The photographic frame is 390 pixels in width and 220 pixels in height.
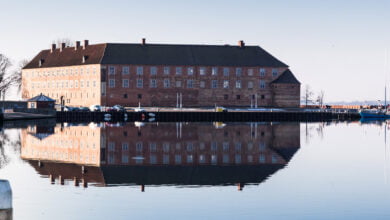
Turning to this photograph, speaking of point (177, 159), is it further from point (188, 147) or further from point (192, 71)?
point (192, 71)

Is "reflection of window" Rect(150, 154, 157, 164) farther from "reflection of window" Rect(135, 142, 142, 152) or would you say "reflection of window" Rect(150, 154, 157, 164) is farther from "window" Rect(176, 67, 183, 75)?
"window" Rect(176, 67, 183, 75)

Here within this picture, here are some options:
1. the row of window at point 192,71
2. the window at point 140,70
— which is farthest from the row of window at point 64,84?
the window at point 140,70

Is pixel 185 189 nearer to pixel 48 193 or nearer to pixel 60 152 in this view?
pixel 48 193

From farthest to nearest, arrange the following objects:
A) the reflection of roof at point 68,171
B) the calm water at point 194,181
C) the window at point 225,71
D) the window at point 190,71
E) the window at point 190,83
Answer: the window at point 225,71, the window at point 190,71, the window at point 190,83, the reflection of roof at point 68,171, the calm water at point 194,181

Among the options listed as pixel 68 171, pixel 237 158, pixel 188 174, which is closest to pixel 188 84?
pixel 237 158

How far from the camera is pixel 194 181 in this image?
24906 mm

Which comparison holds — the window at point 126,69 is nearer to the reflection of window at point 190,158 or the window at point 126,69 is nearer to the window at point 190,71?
the window at point 190,71

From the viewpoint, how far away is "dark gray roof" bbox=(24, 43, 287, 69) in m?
122

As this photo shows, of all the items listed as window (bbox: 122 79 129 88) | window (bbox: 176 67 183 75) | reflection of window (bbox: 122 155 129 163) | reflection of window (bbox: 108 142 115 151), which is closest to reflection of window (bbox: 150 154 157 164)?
reflection of window (bbox: 122 155 129 163)

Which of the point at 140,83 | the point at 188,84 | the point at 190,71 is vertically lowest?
the point at 188,84

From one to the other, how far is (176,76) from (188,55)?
551 centimetres

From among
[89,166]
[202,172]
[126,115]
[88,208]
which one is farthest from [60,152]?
[126,115]

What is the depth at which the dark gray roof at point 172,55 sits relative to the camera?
12231cm

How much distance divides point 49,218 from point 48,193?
4.12 m
